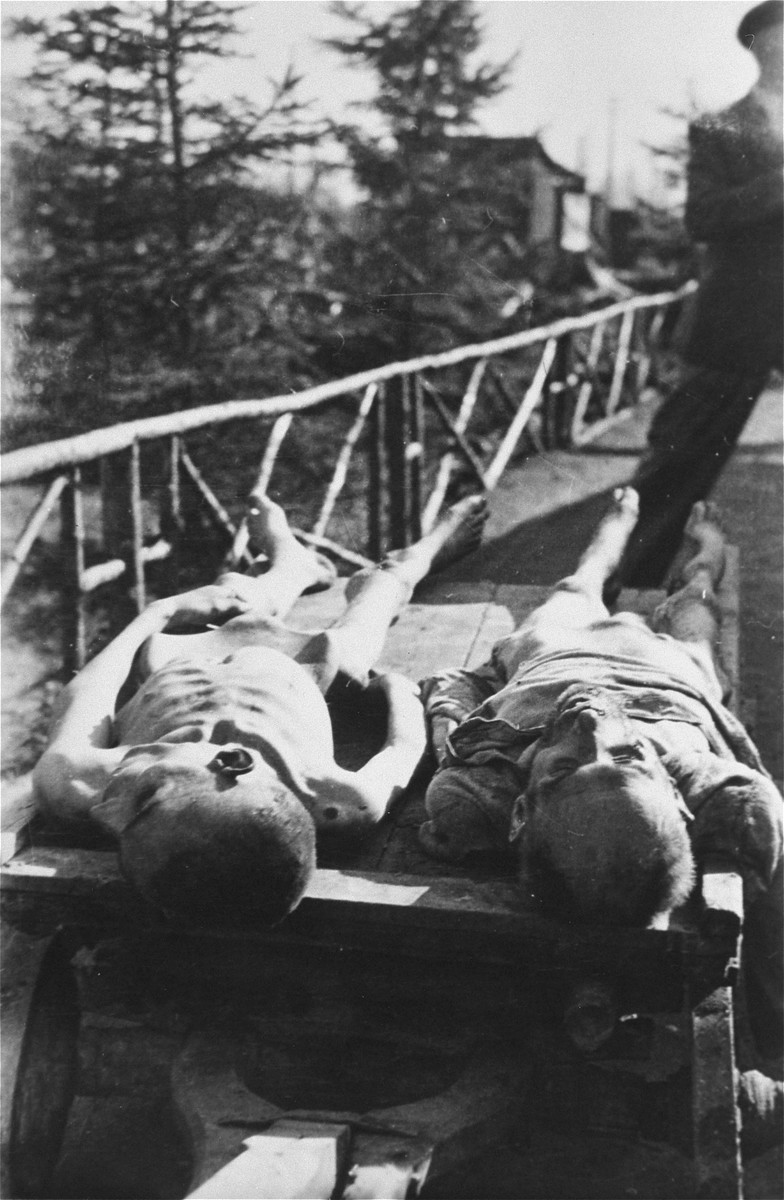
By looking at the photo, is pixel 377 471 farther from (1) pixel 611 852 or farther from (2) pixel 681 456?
(1) pixel 611 852

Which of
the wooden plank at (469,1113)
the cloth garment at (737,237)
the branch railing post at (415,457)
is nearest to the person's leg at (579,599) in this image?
the wooden plank at (469,1113)

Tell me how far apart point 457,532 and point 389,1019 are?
2.42m

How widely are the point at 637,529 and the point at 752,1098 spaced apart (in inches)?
159

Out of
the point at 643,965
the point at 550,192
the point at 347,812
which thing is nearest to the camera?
the point at 643,965

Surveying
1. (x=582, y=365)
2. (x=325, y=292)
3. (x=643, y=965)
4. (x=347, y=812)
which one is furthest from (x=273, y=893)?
(x=582, y=365)

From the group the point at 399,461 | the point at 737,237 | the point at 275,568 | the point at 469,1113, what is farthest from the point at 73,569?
the point at 737,237

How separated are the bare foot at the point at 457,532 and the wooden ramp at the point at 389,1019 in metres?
2.03

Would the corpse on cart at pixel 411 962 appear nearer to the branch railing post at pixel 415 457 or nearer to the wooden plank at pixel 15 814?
the wooden plank at pixel 15 814

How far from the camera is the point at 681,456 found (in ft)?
23.4

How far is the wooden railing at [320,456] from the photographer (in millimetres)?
3693

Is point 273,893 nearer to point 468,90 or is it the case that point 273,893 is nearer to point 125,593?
point 125,593

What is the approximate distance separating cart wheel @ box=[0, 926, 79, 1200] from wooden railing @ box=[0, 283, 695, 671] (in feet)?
4.13

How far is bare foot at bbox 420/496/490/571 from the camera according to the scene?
4.35m

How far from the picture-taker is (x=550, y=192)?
18172 mm
